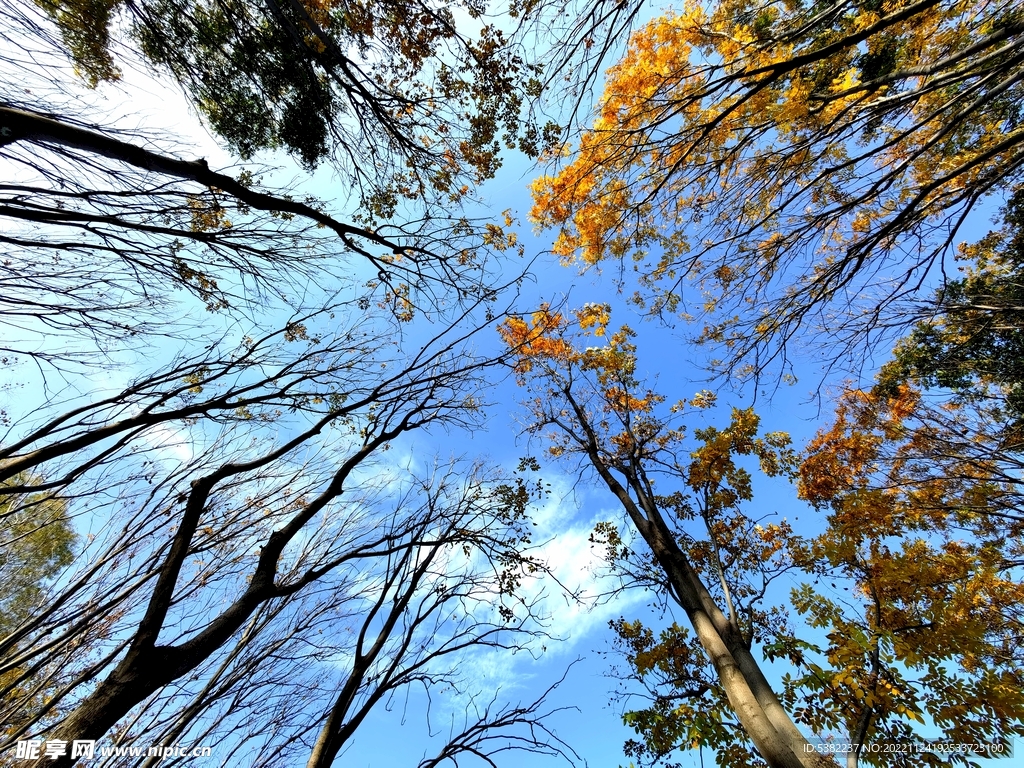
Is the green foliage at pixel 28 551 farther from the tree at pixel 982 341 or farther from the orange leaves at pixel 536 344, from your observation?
the tree at pixel 982 341

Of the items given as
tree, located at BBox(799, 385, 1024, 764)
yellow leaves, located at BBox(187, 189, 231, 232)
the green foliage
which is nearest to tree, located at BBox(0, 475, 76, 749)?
the green foliage

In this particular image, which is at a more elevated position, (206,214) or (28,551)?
(206,214)

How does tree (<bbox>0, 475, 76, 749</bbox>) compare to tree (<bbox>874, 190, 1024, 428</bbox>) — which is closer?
tree (<bbox>0, 475, 76, 749</bbox>)

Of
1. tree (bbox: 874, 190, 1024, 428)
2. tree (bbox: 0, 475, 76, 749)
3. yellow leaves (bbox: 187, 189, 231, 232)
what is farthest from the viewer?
tree (bbox: 874, 190, 1024, 428)

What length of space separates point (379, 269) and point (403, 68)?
8.08ft

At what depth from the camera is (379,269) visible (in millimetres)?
4410

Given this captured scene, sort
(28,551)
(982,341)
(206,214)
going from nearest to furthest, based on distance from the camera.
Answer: (206,214), (28,551), (982,341)

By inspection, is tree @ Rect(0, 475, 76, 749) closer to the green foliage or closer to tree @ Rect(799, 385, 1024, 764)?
the green foliage

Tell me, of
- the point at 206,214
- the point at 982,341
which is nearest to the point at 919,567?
the point at 982,341

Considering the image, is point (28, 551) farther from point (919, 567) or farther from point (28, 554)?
point (919, 567)

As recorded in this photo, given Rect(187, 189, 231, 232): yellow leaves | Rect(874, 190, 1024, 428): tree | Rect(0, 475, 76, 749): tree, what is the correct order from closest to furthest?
→ Rect(187, 189, 231, 232): yellow leaves
Rect(0, 475, 76, 749): tree
Rect(874, 190, 1024, 428): tree

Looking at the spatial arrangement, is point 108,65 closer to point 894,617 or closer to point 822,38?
point 822,38

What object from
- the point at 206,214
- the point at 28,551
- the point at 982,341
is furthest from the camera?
the point at 982,341

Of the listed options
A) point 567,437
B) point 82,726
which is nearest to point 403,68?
point 82,726
